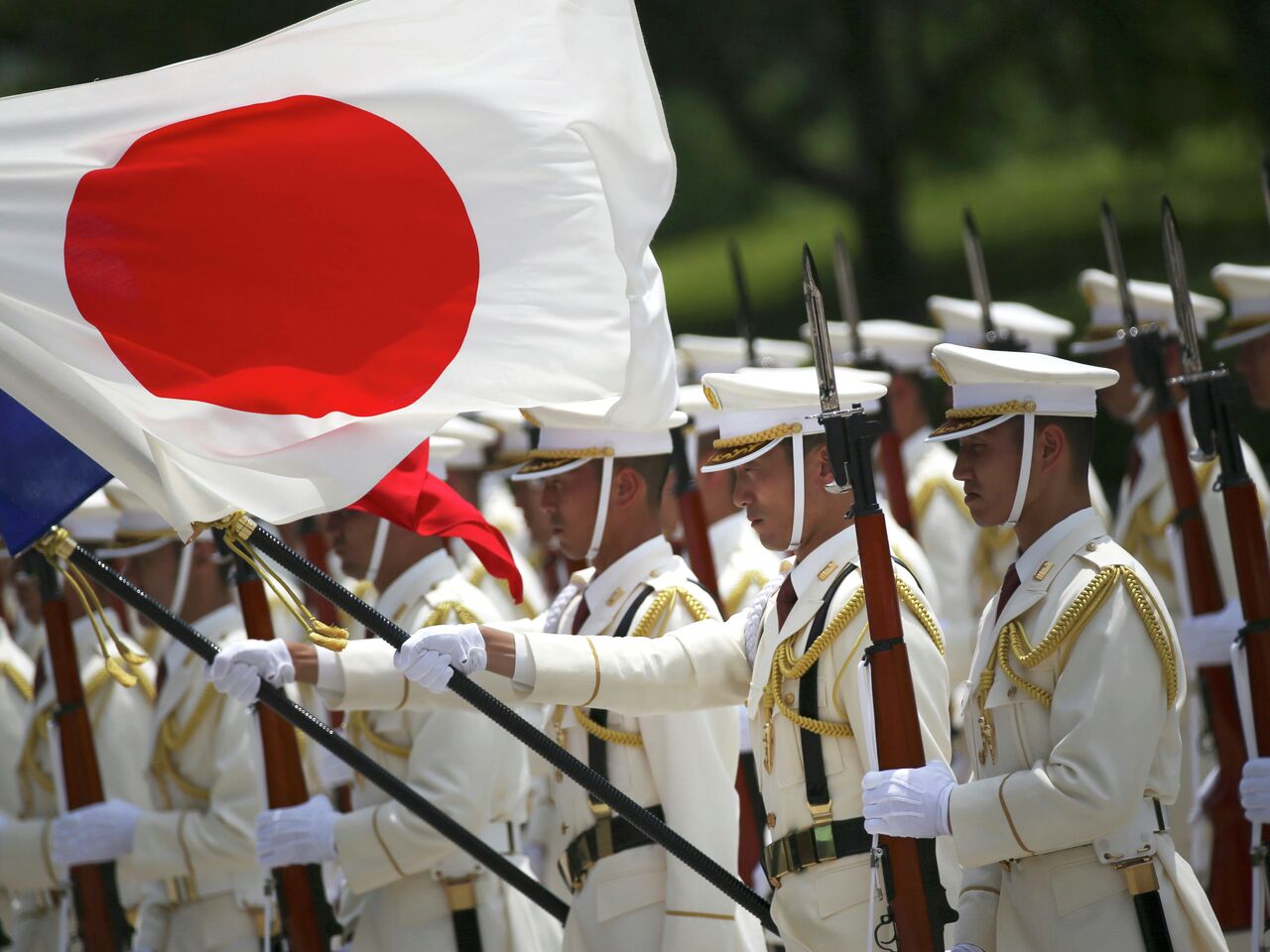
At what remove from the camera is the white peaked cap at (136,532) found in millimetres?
7773

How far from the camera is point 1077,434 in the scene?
471 cm

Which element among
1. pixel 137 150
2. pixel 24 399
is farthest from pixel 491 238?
pixel 24 399

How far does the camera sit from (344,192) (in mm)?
5086

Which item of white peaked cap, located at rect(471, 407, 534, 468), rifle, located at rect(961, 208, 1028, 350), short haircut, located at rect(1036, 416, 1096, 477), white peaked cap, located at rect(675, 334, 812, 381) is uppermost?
white peaked cap, located at rect(675, 334, 812, 381)

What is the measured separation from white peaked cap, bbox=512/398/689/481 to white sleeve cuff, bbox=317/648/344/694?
98 centimetres

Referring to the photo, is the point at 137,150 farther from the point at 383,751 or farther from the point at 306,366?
the point at 383,751

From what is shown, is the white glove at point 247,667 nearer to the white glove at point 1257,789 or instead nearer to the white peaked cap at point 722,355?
the white glove at point 1257,789

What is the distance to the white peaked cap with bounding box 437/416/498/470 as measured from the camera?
9.66 meters

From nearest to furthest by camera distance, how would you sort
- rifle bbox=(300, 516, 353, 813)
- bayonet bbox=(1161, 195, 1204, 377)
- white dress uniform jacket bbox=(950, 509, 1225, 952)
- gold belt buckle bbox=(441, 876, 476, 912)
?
white dress uniform jacket bbox=(950, 509, 1225, 952)
bayonet bbox=(1161, 195, 1204, 377)
gold belt buckle bbox=(441, 876, 476, 912)
rifle bbox=(300, 516, 353, 813)

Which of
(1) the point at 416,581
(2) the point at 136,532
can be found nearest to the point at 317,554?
(2) the point at 136,532

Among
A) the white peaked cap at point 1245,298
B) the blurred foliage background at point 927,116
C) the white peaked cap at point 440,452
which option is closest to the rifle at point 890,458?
the white peaked cap at point 1245,298

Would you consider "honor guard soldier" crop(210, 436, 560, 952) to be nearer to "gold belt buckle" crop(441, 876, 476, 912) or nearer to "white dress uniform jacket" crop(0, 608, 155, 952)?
"gold belt buckle" crop(441, 876, 476, 912)

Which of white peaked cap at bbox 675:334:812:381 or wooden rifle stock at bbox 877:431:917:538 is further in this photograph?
white peaked cap at bbox 675:334:812:381

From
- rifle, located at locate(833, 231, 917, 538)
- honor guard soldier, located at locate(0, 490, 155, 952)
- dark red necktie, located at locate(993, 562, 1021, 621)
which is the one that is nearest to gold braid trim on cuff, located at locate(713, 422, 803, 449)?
dark red necktie, located at locate(993, 562, 1021, 621)
